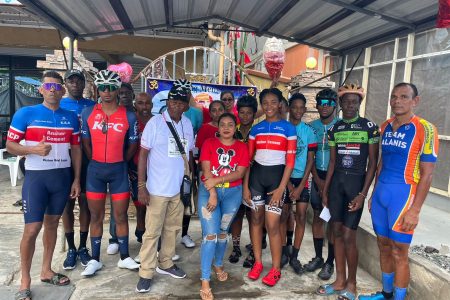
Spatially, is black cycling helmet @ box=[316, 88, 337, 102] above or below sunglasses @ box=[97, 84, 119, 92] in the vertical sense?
above

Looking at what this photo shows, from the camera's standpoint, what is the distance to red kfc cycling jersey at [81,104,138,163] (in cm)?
331

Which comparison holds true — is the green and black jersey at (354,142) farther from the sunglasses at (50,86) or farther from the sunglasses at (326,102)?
the sunglasses at (50,86)

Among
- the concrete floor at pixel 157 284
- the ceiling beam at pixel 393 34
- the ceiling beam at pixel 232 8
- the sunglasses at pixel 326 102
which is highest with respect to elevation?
the ceiling beam at pixel 232 8

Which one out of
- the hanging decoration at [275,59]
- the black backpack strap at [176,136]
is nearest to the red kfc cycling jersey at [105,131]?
the black backpack strap at [176,136]

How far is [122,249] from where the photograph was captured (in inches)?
146

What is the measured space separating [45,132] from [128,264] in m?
1.62

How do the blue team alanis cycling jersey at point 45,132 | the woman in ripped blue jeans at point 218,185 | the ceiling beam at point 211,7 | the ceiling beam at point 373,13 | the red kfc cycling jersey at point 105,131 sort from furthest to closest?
the ceiling beam at point 211,7, the ceiling beam at point 373,13, the red kfc cycling jersey at point 105,131, the woman in ripped blue jeans at point 218,185, the blue team alanis cycling jersey at point 45,132

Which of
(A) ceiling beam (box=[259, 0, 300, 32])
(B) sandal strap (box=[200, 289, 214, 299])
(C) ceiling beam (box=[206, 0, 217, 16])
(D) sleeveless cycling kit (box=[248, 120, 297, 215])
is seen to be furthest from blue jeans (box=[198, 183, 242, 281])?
(C) ceiling beam (box=[206, 0, 217, 16])

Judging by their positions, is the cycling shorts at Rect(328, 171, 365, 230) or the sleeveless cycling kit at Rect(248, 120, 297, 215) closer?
the cycling shorts at Rect(328, 171, 365, 230)

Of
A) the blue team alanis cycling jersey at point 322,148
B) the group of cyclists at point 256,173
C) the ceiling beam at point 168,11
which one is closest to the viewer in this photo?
the group of cyclists at point 256,173

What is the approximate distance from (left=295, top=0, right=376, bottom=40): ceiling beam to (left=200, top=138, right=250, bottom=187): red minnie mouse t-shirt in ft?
6.23

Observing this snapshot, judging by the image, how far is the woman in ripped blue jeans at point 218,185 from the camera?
320cm

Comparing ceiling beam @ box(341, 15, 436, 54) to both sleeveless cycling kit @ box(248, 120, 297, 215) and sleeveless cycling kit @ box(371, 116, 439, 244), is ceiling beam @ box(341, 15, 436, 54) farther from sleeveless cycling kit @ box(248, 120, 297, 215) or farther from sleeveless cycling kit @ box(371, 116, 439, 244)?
sleeveless cycling kit @ box(248, 120, 297, 215)

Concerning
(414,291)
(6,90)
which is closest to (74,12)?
(414,291)
